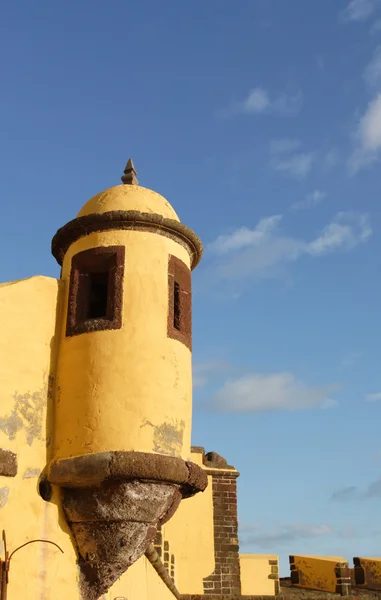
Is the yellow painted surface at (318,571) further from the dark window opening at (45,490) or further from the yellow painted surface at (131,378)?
the dark window opening at (45,490)

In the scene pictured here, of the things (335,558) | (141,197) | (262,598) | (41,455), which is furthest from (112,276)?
(335,558)

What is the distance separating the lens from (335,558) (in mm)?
16531

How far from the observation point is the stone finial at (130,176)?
9.27 m

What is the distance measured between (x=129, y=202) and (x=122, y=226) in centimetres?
39

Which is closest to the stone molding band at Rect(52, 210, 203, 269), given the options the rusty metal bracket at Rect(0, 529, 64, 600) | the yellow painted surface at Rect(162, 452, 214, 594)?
the rusty metal bracket at Rect(0, 529, 64, 600)

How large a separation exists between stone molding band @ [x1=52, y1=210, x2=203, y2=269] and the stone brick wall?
324 inches

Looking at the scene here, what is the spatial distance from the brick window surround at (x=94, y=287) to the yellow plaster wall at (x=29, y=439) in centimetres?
30

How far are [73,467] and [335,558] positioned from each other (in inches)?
443

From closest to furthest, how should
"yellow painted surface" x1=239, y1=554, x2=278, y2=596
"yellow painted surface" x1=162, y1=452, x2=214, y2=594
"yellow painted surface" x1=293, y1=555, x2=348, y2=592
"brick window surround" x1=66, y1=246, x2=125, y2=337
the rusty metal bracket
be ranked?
the rusty metal bracket
"brick window surround" x1=66, y1=246, x2=125, y2=337
"yellow painted surface" x1=162, y1=452, x2=214, y2=594
"yellow painted surface" x1=239, y1=554, x2=278, y2=596
"yellow painted surface" x1=293, y1=555, x2=348, y2=592

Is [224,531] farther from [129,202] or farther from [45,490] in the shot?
[129,202]

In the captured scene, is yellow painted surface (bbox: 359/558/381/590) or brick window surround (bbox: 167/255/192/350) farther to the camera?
yellow painted surface (bbox: 359/558/381/590)

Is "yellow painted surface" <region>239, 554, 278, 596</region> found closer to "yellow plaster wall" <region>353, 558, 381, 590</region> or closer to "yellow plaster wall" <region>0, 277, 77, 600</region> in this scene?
"yellow plaster wall" <region>353, 558, 381, 590</region>

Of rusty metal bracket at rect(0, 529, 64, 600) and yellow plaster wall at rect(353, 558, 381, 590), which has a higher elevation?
yellow plaster wall at rect(353, 558, 381, 590)

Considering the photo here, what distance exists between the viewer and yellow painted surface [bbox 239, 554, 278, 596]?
51.1ft
